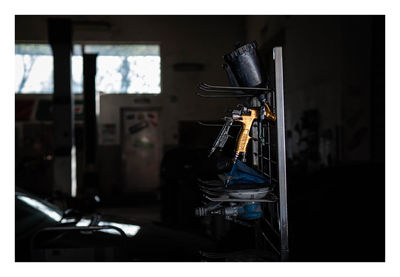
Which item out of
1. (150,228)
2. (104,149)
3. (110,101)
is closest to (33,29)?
(110,101)

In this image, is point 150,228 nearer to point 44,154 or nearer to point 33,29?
point 44,154

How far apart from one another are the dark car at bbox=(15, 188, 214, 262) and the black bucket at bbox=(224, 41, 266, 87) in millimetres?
1048

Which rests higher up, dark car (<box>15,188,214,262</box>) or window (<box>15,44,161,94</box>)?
window (<box>15,44,161,94</box>)

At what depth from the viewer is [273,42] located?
6609 mm

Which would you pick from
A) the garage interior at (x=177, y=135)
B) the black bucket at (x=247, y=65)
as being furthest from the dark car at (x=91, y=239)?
the black bucket at (x=247, y=65)

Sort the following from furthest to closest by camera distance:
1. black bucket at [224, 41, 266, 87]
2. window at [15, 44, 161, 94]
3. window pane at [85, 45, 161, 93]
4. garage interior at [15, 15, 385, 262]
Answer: window pane at [85, 45, 161, 93]
window at [15, 44, 161, 94]
garage interior at [15, 15, 385, 262]
black bucket at [224, 41, 266, 87]

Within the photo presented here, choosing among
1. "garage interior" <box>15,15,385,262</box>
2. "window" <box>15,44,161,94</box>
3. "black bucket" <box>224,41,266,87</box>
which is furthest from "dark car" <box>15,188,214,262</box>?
"window" <box>15,44,161,94</box>

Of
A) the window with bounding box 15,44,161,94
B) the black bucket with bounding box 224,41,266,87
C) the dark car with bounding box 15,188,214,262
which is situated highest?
the window with bounding box 15,44,161,94

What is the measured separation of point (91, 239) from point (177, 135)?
20.4 feet

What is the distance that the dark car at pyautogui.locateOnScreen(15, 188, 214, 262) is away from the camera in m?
2.31

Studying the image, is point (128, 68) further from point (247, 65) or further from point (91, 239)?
point (247, 65)

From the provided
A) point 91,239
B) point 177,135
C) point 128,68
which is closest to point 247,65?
point 91,239

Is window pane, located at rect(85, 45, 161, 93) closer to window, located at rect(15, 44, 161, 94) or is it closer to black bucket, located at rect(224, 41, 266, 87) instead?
window, located at rect(15, 44, 161, 94)

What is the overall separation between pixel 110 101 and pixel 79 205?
471cm
